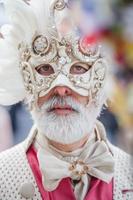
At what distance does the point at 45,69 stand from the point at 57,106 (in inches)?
4.0

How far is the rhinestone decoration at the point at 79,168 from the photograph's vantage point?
161cm

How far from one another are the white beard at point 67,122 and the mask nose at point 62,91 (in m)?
0.02

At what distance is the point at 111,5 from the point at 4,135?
463 mm

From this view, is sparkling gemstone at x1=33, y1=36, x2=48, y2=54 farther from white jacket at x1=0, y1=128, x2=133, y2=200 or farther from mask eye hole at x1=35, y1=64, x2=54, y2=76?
white jacket at x1=0, y1=128, x2=133, y2=200

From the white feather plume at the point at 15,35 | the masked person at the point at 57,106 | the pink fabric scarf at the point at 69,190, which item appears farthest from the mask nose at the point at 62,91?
the pink fabric scarf at the point at 69,190

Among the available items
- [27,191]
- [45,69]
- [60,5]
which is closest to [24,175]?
[27,191]

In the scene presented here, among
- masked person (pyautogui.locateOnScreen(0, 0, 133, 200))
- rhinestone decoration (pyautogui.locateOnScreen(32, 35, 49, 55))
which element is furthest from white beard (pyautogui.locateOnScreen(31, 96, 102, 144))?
rhinestone decoration (pyautogui.locateOnScreen(32, 35, 49, 55))

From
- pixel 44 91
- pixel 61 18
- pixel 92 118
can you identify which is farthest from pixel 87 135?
pixel 61 18

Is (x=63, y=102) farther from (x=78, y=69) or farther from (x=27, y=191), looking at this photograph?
(x=27, y=191)

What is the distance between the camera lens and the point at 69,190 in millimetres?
1607

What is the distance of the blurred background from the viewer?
4.85 feet

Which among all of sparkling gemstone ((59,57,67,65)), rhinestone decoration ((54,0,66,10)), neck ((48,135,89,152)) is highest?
rhinestone decoration ((54,0,66,10))

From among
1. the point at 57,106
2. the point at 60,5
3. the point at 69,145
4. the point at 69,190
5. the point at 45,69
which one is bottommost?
the point at 69,190

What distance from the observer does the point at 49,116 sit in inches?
63.9
